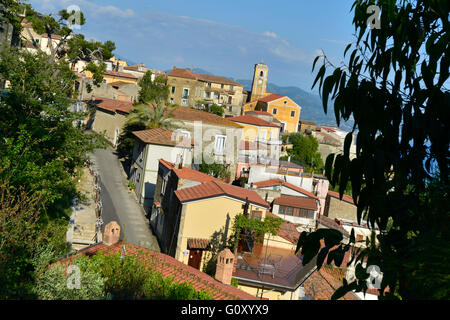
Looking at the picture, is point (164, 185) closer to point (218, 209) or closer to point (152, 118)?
point (218, 209)

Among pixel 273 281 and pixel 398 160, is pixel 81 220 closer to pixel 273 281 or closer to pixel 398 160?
pixel 273 281

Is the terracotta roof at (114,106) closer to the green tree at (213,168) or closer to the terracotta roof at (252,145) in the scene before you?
the terracotta roof at (252,145)

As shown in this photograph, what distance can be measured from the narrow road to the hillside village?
0.32 metres

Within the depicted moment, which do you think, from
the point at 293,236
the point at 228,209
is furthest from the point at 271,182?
the point at 228,209

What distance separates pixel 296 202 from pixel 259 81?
197 ft

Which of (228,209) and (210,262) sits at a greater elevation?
(228,209)

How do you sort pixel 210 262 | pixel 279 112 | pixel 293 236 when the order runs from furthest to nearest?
pixel 279 112, pixel 293 236, pixel 210 262

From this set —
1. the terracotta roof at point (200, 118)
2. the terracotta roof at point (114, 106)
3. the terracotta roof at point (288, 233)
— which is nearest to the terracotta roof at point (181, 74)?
the terracotta roof at point (114, 106)

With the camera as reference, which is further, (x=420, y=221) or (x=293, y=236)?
(x=293, y=236)

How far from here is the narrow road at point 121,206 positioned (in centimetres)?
2270

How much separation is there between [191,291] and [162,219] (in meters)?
14.9

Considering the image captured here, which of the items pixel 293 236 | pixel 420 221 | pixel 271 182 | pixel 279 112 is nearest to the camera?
pixel 420 221
